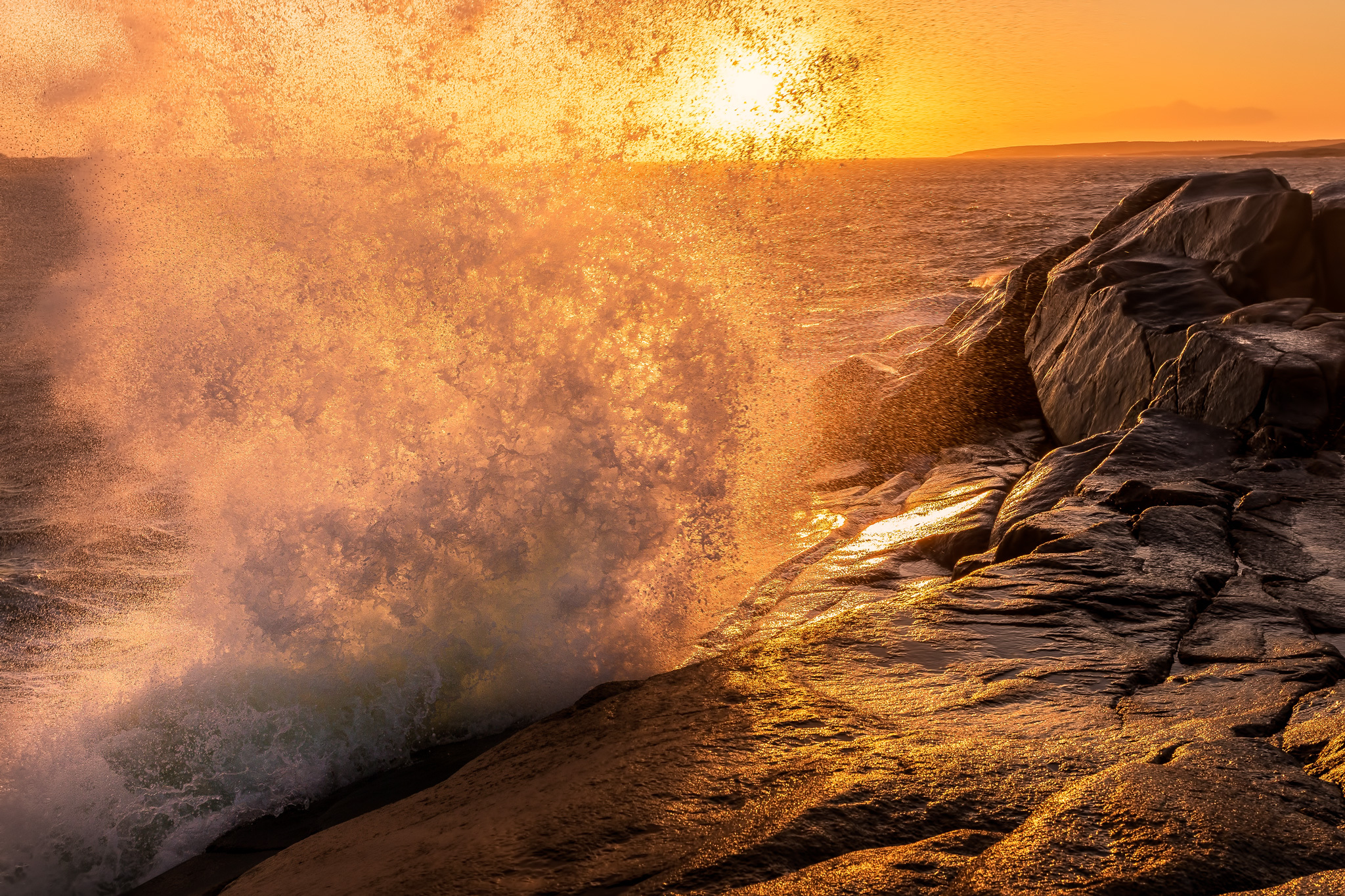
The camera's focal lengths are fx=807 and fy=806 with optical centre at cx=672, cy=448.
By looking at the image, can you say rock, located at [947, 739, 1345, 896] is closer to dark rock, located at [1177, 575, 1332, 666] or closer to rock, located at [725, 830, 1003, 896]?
rock, located at [725, 830, 1003, 896]

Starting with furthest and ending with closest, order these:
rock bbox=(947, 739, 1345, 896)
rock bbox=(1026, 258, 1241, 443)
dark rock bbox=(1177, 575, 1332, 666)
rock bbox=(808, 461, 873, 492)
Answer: rock bbox=(808, 461, 873, 492)
rock bbox=(1026, 258, 1241, 443)
dark rock bbox=(1177, 575, 1332, 666)
rock bbox=(947, 739, 1345, 896)

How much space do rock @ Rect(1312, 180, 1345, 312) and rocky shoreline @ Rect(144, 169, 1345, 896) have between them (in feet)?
0.06

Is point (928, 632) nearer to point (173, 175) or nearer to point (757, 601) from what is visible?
point (757, 601)

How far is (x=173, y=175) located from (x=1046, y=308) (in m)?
11.5

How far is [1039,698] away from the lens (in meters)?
2.58

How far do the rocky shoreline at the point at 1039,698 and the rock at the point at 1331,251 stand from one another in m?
0.02

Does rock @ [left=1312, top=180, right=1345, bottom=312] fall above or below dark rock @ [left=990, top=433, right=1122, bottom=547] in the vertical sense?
above

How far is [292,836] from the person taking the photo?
341 cm

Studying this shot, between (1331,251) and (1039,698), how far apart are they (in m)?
5.57

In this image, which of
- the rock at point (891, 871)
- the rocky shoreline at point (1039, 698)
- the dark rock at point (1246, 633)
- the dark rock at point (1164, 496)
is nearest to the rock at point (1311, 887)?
the rocky shoreline at point (1039, 698)

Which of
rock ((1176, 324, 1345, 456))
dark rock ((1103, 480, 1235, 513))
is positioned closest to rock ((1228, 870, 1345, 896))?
dark rock ((1103, 480, 1235, 513))

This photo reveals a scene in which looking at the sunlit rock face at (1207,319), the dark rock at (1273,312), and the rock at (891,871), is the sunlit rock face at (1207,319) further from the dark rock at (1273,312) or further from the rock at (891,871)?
the rock at (891,871)

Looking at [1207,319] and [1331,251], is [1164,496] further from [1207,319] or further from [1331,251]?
[1331,251]

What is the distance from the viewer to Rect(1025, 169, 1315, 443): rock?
19.0 feet
